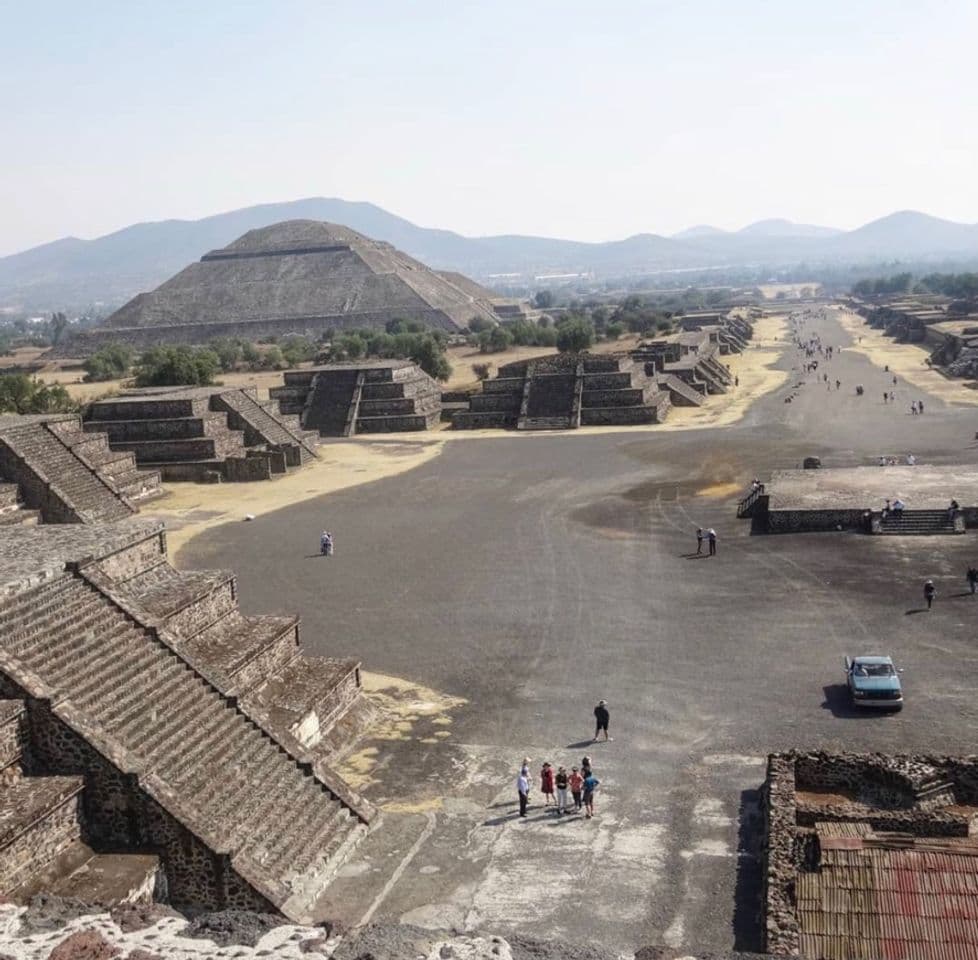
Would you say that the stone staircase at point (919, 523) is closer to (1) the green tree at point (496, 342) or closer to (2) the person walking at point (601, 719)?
(2) the person walking at point (601, 719)

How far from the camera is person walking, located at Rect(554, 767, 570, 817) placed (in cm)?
1522

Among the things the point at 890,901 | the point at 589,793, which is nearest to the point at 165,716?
the point at 589,793

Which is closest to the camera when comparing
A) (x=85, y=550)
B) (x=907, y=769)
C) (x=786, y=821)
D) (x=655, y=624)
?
(x=786, y=821)

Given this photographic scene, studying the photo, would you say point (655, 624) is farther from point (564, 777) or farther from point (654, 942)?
point (654, 942)

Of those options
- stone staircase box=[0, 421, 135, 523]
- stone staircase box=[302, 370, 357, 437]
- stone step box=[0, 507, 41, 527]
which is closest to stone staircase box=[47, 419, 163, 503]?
stone staircase box=[0, 421, 135, 523]

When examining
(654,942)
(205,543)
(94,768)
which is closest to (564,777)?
(654,942)

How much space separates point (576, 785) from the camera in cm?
1527

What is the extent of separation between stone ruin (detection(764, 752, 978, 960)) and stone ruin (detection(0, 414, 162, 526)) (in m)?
28.8

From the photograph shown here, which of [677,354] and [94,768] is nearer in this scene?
[94,768]

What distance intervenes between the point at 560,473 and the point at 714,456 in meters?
7.25

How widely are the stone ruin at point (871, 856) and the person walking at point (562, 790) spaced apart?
2.83m

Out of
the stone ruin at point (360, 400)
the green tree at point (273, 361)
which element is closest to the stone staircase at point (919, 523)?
the stone ruin at point (360, 400)

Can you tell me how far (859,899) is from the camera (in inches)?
455

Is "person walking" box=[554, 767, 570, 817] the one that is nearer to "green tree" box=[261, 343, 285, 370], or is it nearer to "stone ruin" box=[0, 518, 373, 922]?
"stone ruin" box=[0, 518, 373, 922]
